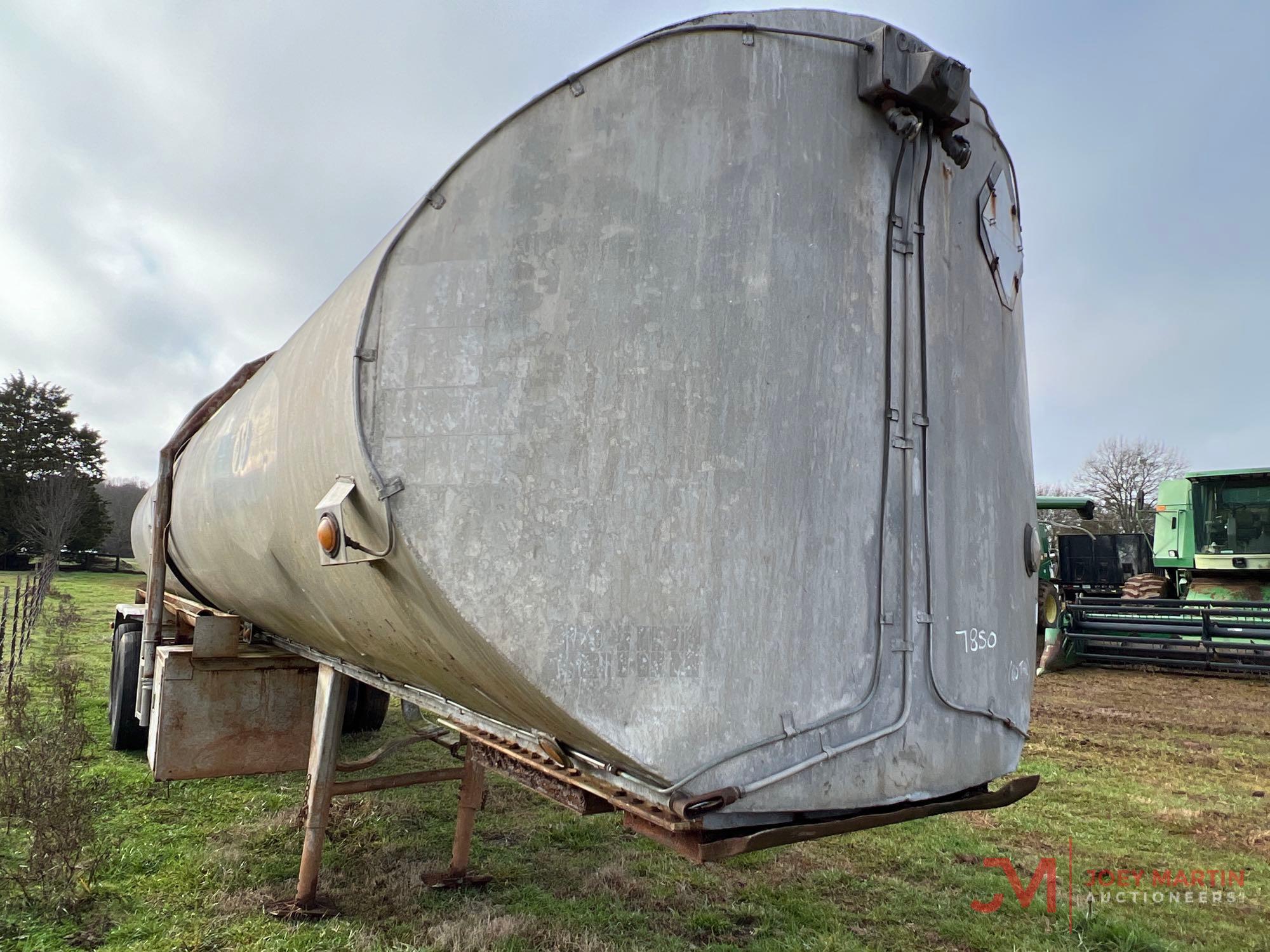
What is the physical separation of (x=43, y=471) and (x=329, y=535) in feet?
144

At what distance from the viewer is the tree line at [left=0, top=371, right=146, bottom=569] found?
33719mm

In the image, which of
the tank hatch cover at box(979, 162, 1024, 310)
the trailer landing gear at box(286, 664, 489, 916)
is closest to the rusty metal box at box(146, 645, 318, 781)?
the trailer landing gear at box(286, 664, 489, 916)

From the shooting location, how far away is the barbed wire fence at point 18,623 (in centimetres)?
844

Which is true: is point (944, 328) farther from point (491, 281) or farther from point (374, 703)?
point (374, 703)

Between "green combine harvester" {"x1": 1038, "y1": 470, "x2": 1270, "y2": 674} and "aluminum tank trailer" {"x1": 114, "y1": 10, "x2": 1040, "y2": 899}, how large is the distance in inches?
382

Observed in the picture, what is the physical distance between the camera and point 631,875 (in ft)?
14.4

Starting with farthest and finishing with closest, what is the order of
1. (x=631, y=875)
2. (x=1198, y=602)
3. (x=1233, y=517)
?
1. (x=1233, y=517)
2. (x=1198, y=602)
3. (x=631, y=875)

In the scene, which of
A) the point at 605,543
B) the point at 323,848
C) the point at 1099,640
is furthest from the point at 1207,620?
the point at 605,543

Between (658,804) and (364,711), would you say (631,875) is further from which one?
(364,711)

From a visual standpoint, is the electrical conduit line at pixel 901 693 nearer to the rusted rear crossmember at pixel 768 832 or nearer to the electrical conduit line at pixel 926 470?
the electrical conduit line at pixel 926 470

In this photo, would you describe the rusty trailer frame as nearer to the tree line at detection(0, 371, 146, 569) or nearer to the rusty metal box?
the rusty metal box

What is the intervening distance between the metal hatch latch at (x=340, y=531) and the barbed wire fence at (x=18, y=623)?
7052 mm

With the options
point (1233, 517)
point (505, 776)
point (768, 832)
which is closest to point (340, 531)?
point (768, 832)

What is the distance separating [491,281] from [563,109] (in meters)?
0.48
